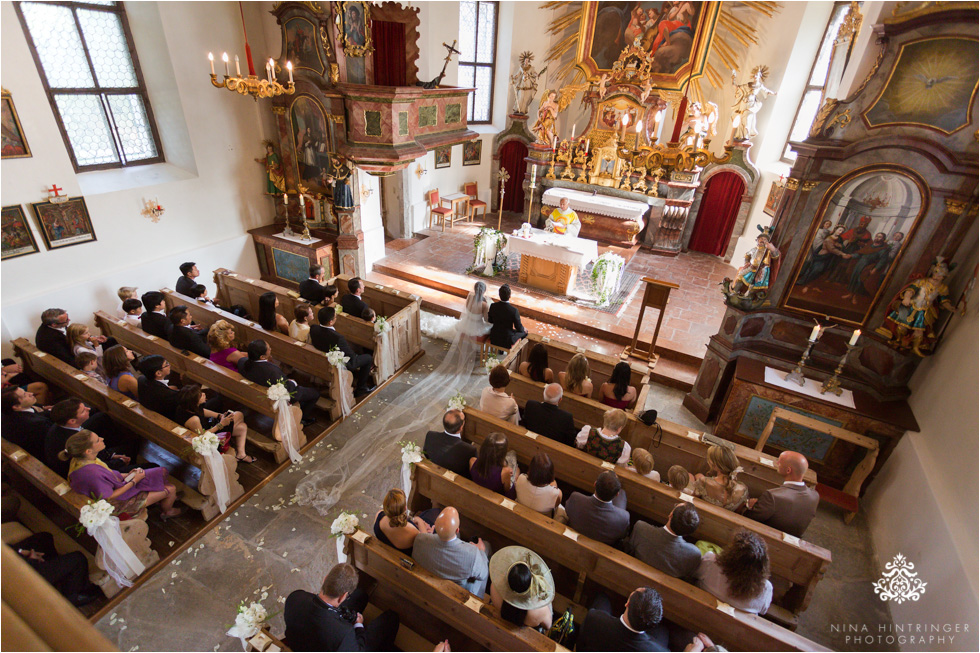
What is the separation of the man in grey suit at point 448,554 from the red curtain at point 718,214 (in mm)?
10532

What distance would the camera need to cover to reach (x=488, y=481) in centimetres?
356

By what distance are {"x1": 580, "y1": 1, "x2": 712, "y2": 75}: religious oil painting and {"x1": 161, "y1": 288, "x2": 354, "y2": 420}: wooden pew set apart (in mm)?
9944

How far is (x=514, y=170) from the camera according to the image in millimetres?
13195

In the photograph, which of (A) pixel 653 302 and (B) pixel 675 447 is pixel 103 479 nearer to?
(B) pixel 675 447

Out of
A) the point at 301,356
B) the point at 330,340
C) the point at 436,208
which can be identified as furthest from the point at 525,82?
the point at 301,356

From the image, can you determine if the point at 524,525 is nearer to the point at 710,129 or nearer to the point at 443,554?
the point at 443,554

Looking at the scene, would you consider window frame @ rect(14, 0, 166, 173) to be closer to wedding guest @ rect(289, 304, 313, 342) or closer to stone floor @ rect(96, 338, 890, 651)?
wedding guest @ rect(289, 304, 313, 342)

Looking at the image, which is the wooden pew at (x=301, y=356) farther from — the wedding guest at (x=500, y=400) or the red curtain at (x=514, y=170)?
the red curtain at (x=514, y=170)

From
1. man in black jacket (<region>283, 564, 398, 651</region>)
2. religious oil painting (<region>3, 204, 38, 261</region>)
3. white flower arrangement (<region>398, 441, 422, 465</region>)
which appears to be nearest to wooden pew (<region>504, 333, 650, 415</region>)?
white flower arrangement (<region>398, 441, 422, 465</region>)

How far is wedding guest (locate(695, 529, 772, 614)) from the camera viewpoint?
2.63 m

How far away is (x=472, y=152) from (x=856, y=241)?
9679 mm

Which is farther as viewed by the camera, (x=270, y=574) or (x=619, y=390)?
(x=619, y=390)

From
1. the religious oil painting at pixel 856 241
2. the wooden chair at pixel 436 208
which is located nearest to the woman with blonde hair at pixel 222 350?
the religious oil painting at pixel 856 241

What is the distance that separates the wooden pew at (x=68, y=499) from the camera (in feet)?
11.0
